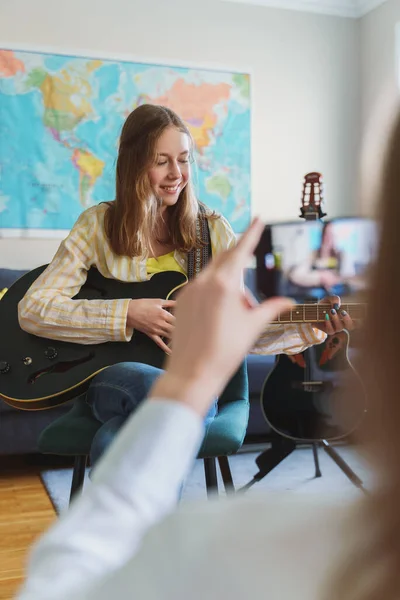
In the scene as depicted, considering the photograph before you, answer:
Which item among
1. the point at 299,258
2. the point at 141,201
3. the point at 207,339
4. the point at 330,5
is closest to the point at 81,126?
the point at 299,258

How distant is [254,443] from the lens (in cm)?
354

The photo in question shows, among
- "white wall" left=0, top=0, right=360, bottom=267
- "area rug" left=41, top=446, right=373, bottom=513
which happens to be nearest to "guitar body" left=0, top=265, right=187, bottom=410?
"area rug" left=41, top=446, right=373, bottom=513

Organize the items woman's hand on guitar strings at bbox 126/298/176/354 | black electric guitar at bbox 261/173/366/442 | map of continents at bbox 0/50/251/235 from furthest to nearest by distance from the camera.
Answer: map of continents at bbox 0/50/251/235 < black electric guitar at bbox 261/173/366/442 < woman's hand on guitar strings at bbox 126/298/176/354

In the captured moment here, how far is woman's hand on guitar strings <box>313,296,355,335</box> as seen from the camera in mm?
2037

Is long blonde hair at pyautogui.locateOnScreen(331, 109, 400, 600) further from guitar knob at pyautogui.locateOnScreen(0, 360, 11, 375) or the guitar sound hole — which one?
guitar knob at pyautogui.locateOnScreen(0, 360, 11, 375)

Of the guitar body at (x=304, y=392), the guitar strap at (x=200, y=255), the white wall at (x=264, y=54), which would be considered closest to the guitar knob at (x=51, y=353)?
the guitar strap at (x=200, y=255)

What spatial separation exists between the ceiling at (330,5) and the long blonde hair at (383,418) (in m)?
4.31

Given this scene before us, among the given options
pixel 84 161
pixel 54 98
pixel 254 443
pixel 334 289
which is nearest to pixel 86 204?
pixel 84 161

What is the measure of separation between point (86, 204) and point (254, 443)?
155cm

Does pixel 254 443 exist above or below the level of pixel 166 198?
below

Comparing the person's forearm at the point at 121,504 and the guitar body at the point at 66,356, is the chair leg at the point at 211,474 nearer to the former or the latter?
the guitar body at the point at 66,356

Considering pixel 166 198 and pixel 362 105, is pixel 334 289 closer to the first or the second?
pixel 166 198

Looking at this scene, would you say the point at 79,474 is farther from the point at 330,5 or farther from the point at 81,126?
the point at 330,5

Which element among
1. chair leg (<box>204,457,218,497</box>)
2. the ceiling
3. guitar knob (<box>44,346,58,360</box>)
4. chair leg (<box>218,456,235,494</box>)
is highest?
the ceiling
